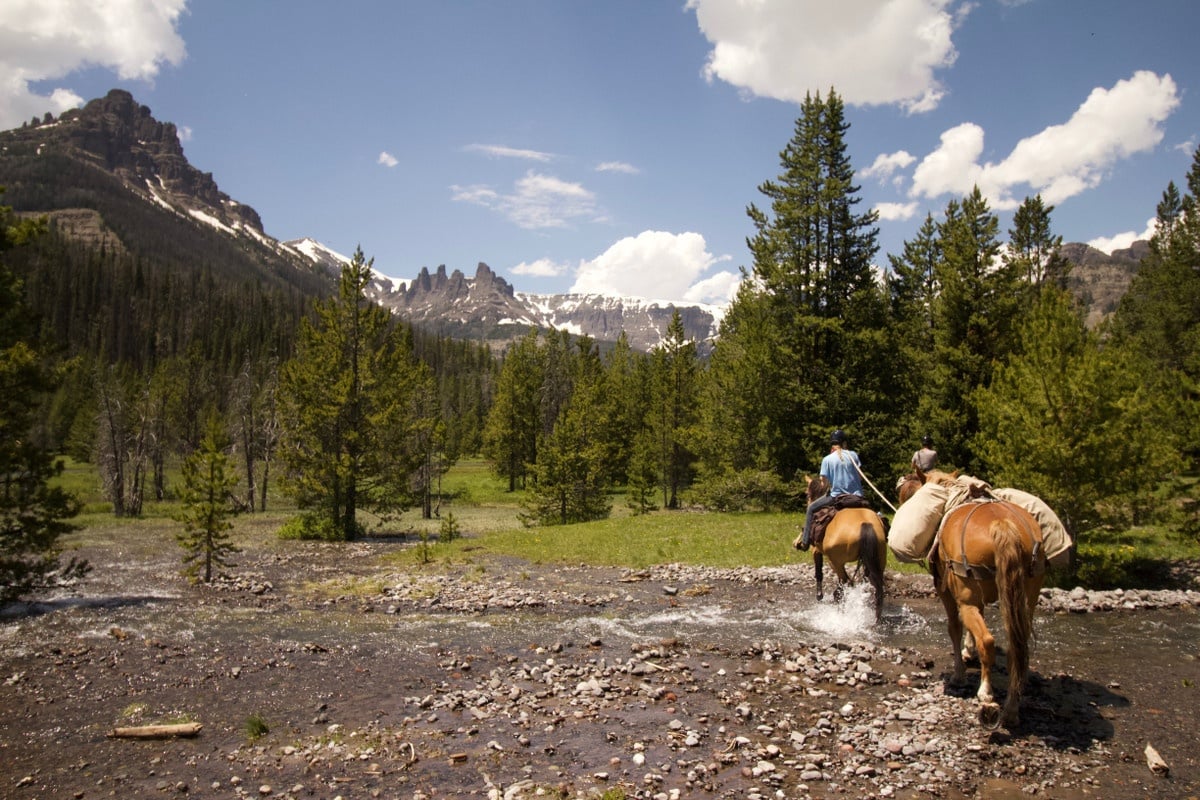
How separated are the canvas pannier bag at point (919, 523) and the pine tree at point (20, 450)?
20.2 metres

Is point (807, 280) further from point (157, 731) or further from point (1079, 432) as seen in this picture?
point (157, 731)

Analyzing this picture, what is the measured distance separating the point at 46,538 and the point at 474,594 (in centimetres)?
1160

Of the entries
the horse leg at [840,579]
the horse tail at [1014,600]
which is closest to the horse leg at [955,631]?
the horse tail at [1014,600]

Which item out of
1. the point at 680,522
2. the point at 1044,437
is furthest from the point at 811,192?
the point at 1044,437

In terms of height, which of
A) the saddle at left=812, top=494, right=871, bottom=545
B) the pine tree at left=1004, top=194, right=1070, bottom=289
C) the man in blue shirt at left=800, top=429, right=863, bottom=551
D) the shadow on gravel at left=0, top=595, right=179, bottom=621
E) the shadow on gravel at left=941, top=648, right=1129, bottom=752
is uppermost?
the pine tree at left=1004, top=194, right=1070, bottom=289

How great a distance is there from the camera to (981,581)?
8.77m

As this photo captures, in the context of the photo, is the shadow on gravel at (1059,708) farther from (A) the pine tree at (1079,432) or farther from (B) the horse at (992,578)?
(A) the pine tree at (1079,432)

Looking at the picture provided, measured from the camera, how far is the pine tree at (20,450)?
53.7ft

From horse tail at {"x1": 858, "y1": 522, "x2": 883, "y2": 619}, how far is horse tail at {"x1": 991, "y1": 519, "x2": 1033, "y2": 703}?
4280 mm

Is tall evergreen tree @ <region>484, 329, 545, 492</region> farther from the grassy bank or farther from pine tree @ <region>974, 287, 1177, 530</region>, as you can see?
pine tree @ <region>974, 287, 1177, 530</region>

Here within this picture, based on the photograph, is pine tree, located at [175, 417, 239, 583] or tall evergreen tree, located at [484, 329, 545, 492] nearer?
pine tree, located at [175, 417, 239, 583]

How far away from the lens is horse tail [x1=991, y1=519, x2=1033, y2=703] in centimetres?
820

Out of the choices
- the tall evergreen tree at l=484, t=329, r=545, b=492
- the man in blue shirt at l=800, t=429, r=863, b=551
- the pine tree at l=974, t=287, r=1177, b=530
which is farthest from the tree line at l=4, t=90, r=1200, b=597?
the tall evergreen tree at l=484, t=329, r=545, b=492

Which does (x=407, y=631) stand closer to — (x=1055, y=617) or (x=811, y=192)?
(x=1055, y=617)
